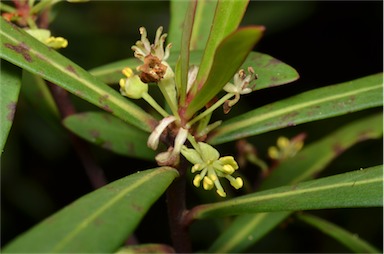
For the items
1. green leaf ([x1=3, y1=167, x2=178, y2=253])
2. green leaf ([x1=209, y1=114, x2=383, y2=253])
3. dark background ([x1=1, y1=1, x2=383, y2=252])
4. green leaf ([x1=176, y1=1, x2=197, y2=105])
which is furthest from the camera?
dark background ([x1=1, y1=1, x2=383, y2=252])

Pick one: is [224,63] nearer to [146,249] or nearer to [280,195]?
[280,195]

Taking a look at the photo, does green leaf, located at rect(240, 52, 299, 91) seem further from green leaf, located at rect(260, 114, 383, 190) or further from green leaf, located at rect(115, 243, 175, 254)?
green leaf, located at rect(260, 114, 383, 190)

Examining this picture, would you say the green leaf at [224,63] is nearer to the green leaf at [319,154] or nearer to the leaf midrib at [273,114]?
the leaf midrib at [273,114]

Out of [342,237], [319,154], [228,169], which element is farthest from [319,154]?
[228,169]

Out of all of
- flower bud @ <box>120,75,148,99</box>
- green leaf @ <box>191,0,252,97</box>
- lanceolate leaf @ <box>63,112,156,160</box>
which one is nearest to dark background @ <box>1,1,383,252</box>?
lanceolate leaf @ <box>63,112,156,160</box>

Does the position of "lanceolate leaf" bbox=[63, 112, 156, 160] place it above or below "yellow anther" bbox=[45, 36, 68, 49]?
below

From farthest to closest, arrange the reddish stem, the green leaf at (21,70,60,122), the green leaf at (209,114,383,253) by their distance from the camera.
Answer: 1. the green leaf at (209,114,383,253)
2. the green leaf at (21,70,60,122)
3. the reddish stem

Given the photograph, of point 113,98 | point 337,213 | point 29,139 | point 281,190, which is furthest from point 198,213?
point 29,139
